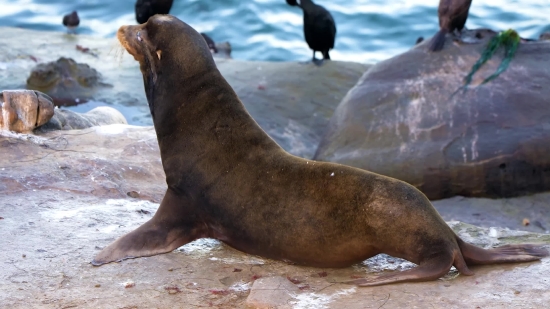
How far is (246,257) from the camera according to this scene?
4.34 meters

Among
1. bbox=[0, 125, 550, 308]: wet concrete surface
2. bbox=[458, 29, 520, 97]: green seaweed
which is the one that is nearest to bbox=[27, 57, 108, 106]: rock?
bbox=[0, 125, 550, 308]: wet concrete surface

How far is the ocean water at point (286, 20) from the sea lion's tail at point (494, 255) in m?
12.5

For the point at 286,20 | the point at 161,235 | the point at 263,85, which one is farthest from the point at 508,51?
the point at 286,20

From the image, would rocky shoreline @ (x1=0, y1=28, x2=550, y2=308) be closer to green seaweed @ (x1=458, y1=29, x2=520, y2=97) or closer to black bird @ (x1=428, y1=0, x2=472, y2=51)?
green seaweed @ (x1=458, y1=29, x2=520, y2=97)

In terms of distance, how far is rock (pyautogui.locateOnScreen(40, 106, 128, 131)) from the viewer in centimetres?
662

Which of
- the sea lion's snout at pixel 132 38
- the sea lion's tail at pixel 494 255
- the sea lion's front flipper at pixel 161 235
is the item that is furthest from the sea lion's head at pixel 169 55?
the sea lion's tail at pixel 494 255

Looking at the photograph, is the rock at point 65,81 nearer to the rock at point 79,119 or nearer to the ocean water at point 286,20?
the rock at point 79,119

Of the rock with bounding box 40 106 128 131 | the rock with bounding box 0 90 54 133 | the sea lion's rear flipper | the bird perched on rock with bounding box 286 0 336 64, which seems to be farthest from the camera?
the bird perched on rock with bounding box 286 0 336 64

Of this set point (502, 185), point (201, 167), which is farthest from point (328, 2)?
point (201, 167)

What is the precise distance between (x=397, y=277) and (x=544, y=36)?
749 cm

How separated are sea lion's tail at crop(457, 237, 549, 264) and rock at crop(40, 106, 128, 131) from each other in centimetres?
369

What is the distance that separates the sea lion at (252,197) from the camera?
398 cm

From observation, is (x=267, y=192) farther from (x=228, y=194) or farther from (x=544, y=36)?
(x=544, y=36)

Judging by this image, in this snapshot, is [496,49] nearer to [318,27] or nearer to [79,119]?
[79,119]
